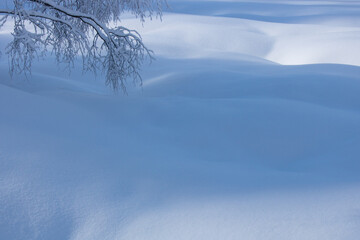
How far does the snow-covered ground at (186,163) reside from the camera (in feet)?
6.40

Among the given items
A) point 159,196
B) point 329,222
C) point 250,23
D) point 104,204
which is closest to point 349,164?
point 329,222

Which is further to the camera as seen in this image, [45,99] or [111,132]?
[45,99]

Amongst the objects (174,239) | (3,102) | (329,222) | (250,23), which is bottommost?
(174,239)

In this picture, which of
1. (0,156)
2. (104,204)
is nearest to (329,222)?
(104,204)

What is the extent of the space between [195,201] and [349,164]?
1424 mm

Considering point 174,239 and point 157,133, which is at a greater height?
point 157,133

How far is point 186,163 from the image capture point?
8.87 ft

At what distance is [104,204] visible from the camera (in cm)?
210

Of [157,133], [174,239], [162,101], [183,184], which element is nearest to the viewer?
[174,239]

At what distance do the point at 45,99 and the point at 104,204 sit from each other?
1.64 m

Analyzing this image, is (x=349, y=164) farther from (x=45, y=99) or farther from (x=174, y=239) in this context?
(x=45, y=99)

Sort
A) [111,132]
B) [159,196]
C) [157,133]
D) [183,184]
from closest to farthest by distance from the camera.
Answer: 1. [159,196]
2. [183,184]
3. [111,132]
4. [157,133]

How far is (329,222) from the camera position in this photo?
195cm

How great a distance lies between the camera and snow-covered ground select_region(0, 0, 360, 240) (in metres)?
1.95
